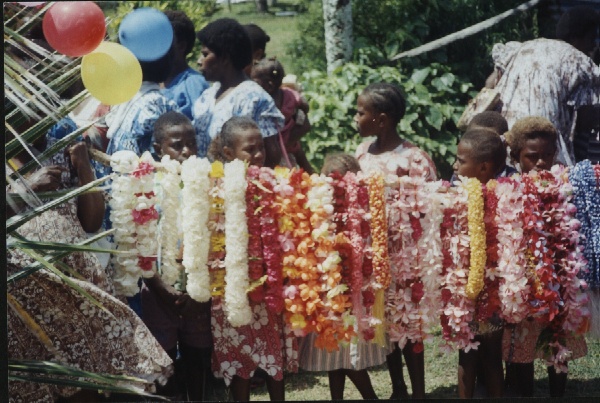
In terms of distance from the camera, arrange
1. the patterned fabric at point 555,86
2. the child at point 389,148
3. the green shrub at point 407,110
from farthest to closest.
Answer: the green shrub at point 407,110 < the patterned fabric at point 555,86 < the child at point 389,148

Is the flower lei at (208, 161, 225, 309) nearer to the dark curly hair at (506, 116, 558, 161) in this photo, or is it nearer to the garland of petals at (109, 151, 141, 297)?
the garland of petals at (109, 151, 141, 297)

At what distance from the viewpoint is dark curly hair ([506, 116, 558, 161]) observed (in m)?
5.30

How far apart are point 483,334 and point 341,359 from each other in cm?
72

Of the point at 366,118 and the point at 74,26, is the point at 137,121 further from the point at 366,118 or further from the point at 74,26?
the point at 74,26

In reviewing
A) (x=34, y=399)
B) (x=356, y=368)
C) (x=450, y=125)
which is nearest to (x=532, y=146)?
(x=356, y=368)

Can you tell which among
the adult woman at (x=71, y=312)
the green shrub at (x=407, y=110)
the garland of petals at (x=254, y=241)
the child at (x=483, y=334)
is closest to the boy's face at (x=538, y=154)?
the child at (x=483, y=334)

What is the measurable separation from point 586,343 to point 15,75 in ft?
11.0

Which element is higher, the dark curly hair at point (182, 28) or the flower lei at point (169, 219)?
the dark curly hair at point (182, 28)

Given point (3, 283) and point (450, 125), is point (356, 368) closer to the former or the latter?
point (3, 283)

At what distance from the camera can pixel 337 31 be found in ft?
26.1

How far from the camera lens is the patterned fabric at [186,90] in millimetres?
6488

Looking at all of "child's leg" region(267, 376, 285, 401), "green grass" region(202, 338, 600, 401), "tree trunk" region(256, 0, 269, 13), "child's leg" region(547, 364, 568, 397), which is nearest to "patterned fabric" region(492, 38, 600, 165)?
"green grass" region(202, 338, 600, 401)

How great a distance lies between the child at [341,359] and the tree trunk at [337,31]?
284 centimetres

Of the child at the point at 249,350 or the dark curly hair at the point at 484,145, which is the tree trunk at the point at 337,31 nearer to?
the dark curly hair at the point at 484,145
